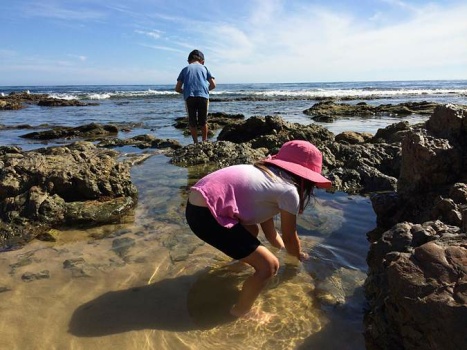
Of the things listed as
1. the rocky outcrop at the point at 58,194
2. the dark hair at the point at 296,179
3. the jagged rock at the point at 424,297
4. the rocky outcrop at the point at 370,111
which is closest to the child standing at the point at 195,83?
the rocky outcrop at the point at 58,194

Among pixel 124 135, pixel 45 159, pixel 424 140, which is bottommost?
pixel 124 135

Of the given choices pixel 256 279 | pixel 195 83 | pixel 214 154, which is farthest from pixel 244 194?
pixel 195 83

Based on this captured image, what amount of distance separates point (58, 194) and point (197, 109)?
4.32 metres

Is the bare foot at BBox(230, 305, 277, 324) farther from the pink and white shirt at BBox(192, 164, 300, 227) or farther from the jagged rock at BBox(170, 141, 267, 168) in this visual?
the jagged rock at BBox(170, 141, 267, 168)

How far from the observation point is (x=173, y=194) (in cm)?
537

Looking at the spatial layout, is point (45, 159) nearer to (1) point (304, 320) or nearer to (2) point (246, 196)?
(2) point (246, 196)

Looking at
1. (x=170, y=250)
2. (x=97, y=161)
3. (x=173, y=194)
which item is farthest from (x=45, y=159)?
(x=170, y=250)

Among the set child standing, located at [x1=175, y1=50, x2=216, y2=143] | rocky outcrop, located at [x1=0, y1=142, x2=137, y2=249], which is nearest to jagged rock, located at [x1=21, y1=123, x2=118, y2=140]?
child standing, located at [x1=175, y1=50, x2=216, y2=143]

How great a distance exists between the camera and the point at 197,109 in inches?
333

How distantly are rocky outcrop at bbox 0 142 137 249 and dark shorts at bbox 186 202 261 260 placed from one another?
1.84m

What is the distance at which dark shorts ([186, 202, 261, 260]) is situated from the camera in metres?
2.81

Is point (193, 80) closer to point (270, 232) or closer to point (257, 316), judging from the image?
point (270, 232)

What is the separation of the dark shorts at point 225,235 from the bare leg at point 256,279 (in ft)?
0.20

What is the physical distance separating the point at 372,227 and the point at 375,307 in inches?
77.4
